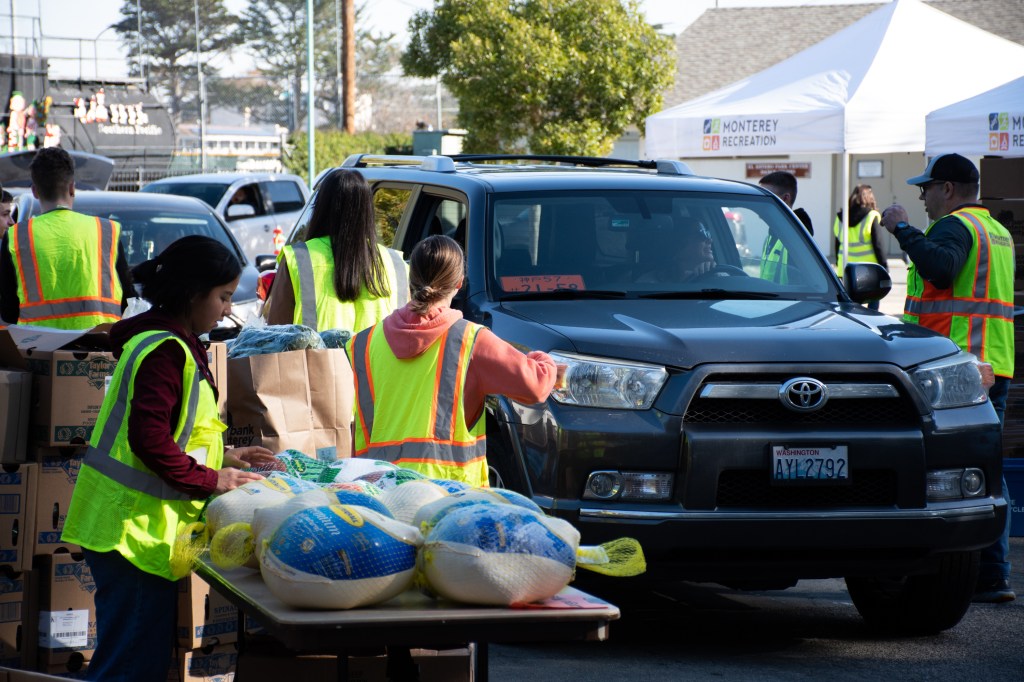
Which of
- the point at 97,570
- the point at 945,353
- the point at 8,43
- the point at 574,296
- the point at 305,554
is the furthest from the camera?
the point at 8,43

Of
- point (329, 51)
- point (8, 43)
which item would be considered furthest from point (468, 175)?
point (329, 51)

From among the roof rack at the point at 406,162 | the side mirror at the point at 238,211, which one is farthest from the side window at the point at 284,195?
the roof rack at the point at 406,162

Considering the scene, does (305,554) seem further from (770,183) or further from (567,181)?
(770,183)

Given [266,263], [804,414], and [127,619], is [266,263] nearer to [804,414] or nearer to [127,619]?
[804,414]

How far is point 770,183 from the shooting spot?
9844mm

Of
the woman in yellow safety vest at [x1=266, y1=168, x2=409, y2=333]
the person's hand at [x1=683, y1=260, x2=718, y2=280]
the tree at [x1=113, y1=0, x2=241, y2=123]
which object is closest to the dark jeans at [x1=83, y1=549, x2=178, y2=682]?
the woman in yellow safety vest at [x1=266, y1=168, x2=409, y2=333]

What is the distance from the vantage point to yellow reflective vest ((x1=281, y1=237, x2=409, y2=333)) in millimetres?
5828

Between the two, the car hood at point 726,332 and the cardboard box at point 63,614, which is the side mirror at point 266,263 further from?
the cardboard box at point 63,614

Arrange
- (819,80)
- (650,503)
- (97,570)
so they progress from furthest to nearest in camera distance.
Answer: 1. (819,80)
2. (650,503)
3. (97,570)

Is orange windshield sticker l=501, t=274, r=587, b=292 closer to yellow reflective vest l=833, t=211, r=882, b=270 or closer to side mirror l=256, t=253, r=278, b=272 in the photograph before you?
side mirror l=256, t=253, r=278, b=272

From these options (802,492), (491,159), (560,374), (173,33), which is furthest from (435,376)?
(173,33)

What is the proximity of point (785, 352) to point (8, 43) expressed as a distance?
31.8 meters

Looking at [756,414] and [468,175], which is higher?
[468,175]

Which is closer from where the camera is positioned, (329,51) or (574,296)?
(574,296)
